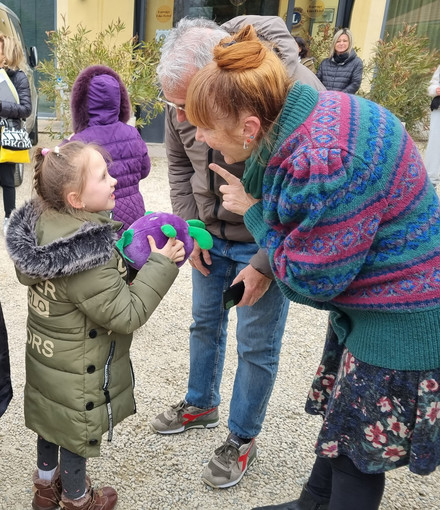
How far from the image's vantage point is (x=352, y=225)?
1.29 m

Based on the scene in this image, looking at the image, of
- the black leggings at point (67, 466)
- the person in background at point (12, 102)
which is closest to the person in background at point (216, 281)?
the black leggings at point (67, 466)

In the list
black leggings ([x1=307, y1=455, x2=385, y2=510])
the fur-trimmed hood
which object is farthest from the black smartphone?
the fur-trimmed hood

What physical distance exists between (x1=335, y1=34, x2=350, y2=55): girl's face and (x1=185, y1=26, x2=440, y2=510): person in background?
7.38 meters

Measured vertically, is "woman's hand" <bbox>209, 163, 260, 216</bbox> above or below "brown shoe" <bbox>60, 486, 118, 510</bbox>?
above

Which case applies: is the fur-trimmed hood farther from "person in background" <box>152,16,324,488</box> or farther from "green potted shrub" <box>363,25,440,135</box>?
"green potted shrub" <box>363,25,440,135</box>

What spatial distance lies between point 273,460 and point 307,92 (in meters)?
1.74

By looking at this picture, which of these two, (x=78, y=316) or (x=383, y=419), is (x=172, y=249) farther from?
(x=383, y=419)

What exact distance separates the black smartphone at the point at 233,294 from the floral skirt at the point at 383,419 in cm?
50

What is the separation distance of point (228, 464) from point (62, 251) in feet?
4.02

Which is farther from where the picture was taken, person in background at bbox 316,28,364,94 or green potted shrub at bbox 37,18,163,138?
person in background at bbox 316,28,364,94

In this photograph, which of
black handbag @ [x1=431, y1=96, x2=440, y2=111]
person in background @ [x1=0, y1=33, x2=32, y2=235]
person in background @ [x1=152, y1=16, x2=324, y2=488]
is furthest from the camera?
black handbag @ [x1=431, y1=96, x2=440, y2=111]

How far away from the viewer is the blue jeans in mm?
2137

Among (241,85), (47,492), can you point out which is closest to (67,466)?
(47,492)

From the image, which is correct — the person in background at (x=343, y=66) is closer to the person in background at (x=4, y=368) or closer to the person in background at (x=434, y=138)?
the person in background at (x=434, y=138)
